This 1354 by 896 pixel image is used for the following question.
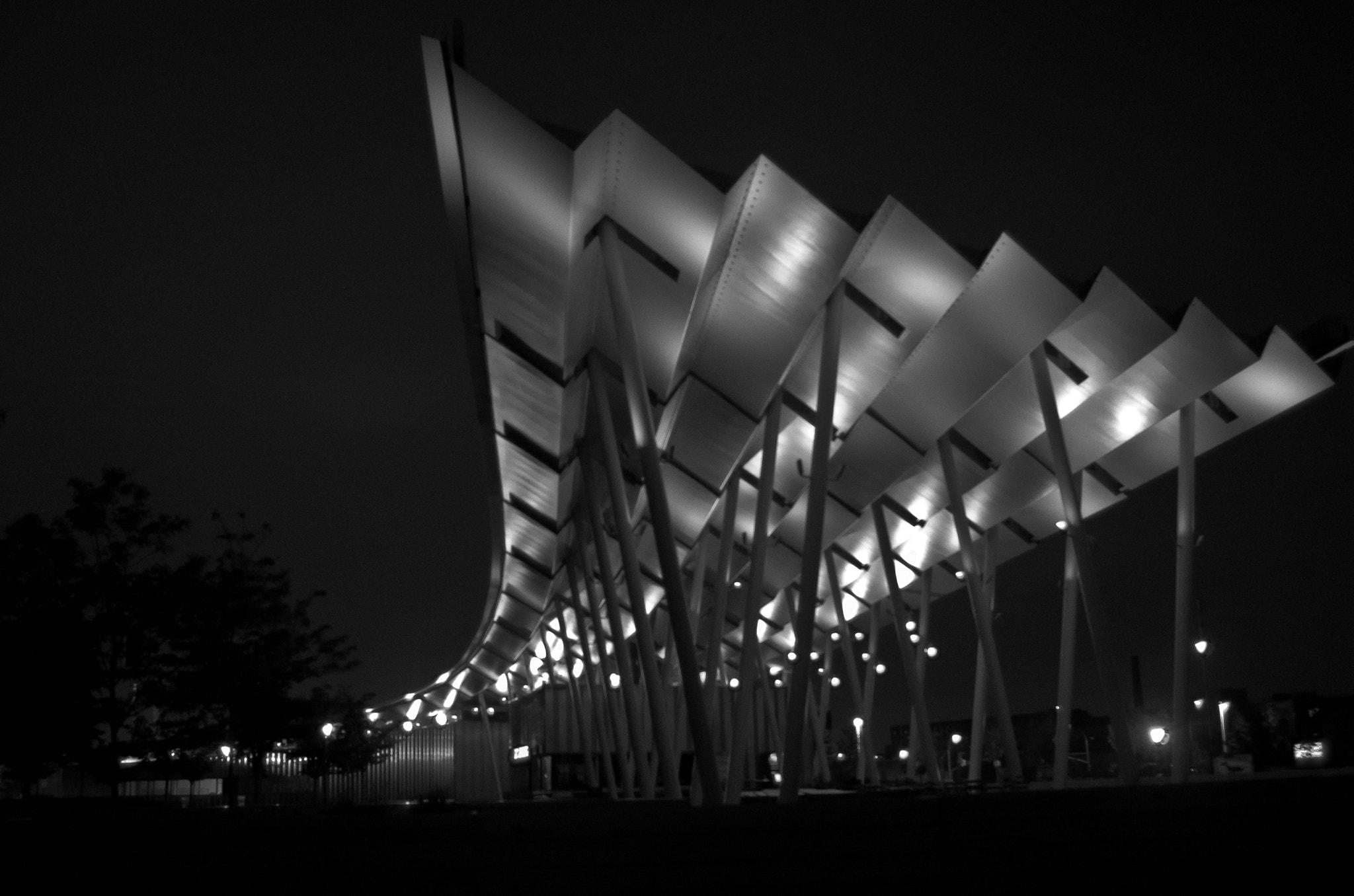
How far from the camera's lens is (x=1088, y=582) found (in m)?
19.7

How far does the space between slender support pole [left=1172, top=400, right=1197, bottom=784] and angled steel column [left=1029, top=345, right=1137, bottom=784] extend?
2.21 metres

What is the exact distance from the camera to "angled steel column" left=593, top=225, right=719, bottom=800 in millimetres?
15453

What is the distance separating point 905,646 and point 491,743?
49.8m

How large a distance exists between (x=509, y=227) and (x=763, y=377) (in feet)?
19.8

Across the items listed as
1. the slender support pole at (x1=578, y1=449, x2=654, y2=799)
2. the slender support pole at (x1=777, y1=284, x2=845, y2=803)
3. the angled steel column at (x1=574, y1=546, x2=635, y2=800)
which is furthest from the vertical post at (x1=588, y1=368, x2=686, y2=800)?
the angled steel column at (x1=574, y1=546, x2=635, y2=800)

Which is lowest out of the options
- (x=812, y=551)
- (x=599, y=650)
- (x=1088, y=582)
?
(x=599, y=650)

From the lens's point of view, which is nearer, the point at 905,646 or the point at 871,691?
the point at 905,646

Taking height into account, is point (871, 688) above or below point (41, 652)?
below

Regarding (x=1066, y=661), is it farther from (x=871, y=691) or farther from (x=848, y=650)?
(x=871, y=691)

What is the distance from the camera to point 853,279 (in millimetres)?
17312

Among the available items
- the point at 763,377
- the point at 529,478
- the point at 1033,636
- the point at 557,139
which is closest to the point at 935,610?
the point at 1033,636

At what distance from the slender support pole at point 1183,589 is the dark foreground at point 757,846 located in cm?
1114

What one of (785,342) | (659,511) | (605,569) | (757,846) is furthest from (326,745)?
(757,846)

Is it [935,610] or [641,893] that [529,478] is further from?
[935,610]
